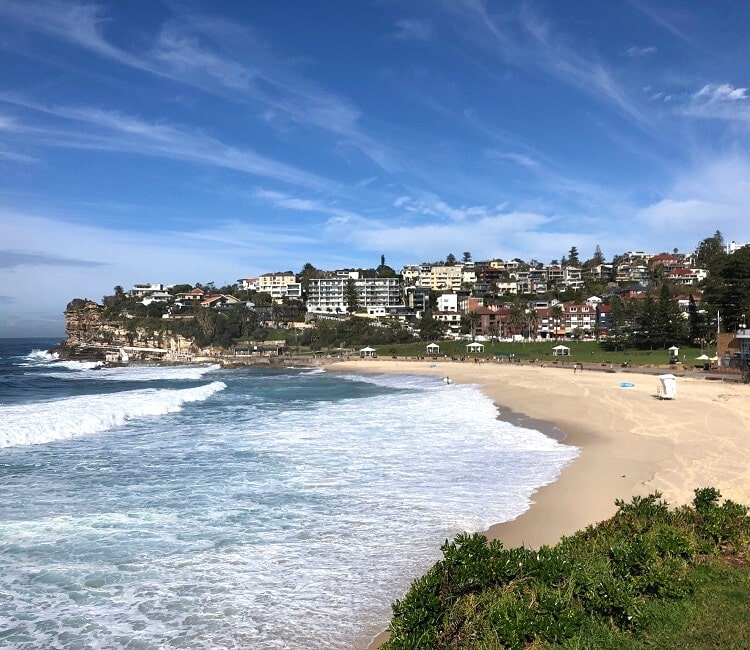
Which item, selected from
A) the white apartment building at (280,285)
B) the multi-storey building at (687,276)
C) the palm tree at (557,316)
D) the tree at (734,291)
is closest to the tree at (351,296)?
the white apartment building at (280,285)

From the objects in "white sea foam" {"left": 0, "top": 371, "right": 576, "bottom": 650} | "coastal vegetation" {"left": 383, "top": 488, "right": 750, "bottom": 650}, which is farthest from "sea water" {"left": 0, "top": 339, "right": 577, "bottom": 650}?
"coastal vegetation" {"left": 383, "top": 488, "right": 750, "bottom": 650}

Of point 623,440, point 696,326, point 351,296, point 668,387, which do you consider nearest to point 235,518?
point 623,440

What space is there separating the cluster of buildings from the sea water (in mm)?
77147

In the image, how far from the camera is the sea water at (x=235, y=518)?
807 cm

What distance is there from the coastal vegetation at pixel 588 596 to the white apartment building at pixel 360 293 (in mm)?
117069

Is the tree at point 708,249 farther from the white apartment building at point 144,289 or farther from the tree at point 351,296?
the white apartment building at point 144,289

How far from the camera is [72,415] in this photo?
2688 cm

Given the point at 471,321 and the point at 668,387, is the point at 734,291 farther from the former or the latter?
the point at 471,321

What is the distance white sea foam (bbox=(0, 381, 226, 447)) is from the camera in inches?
903

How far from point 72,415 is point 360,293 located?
10026cm

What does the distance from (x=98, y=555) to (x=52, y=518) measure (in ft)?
9.67

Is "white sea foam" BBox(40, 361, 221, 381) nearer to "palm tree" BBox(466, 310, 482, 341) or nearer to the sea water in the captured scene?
the sea water

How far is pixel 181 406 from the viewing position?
34438mm

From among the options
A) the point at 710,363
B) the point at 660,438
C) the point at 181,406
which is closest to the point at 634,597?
the point at 660,438
